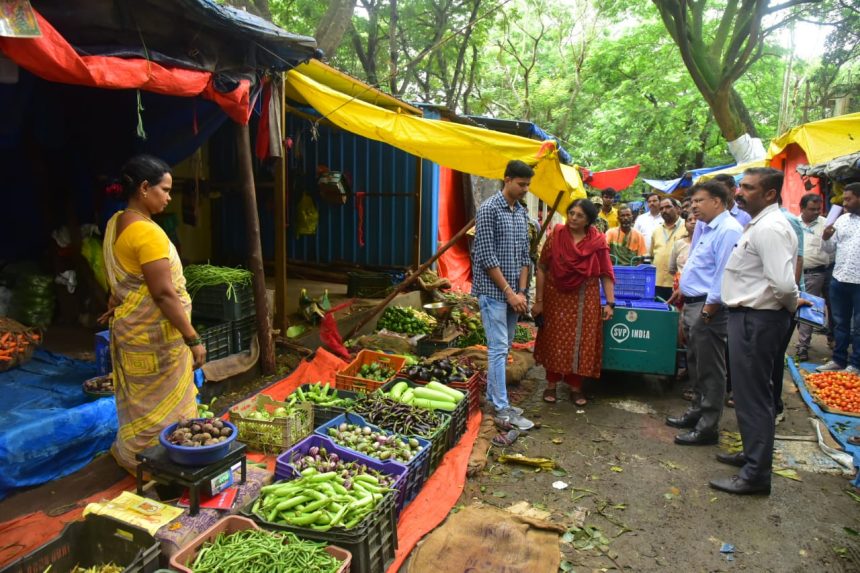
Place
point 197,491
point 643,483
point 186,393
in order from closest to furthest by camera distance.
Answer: point 197,491 < point 186,393 < point 643,483

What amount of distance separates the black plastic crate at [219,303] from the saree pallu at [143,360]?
2031 mm

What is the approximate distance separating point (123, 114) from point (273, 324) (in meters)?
2.94

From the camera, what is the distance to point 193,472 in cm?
279

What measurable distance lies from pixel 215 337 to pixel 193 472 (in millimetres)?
2832

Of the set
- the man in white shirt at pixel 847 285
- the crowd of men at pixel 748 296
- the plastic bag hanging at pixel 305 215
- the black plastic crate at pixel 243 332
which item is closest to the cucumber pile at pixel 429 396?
the black plastic crate at pixel 243 332

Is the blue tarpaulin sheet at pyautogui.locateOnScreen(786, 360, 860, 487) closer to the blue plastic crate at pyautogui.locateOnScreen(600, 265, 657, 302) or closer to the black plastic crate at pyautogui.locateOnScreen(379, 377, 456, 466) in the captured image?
the blue plastic crate at pyautogui.locateOnScreen(600, 265, 657, 302)

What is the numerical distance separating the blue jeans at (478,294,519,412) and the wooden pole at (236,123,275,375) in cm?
240

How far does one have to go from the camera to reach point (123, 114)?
20.2ft

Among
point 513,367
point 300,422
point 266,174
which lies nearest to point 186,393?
point 300,422

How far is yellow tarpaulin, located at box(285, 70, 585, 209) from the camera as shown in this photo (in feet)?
18.1

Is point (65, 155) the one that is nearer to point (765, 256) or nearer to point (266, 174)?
point (266, 174)

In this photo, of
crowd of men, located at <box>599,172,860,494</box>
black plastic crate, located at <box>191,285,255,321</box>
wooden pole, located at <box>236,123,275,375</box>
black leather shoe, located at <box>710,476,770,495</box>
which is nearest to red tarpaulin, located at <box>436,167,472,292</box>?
crowd of men, located at <box>599,172,860,494</box>

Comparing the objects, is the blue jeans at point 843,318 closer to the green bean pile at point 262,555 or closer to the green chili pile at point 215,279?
the green bean pile at point 262,555

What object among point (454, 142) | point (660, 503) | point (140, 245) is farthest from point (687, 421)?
point (140, 245)
